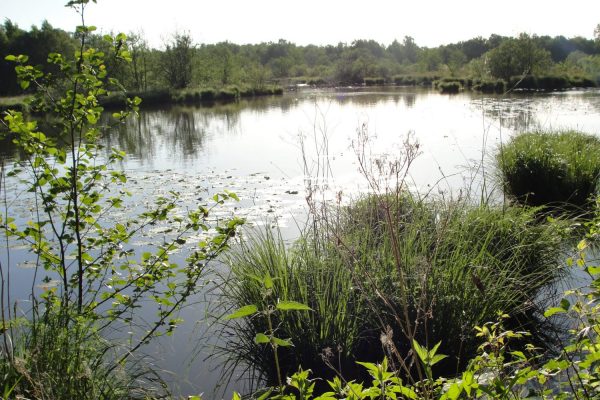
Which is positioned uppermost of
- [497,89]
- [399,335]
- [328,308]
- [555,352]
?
[497,89]

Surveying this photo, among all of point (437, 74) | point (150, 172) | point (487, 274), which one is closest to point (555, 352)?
point (487, 274)

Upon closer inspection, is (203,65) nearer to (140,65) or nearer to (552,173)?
(140,65)

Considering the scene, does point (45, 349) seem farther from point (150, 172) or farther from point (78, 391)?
point (150, 172)

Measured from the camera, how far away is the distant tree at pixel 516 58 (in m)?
39.1

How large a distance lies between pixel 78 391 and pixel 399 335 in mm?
2080

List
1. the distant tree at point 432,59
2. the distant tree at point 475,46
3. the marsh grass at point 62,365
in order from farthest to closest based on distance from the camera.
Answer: the distant tree at point 475,46, the distant tree at point 432,59, the marsh grass at point 62,365

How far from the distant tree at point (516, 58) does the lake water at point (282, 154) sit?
16.1 meters

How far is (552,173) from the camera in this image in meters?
7.26

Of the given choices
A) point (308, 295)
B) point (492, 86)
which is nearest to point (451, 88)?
point (492, 86)

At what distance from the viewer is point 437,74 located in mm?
54531

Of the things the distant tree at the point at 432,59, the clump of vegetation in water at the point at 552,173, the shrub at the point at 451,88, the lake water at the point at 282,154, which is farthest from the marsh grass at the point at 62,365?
the distant tree at the point at 432,59

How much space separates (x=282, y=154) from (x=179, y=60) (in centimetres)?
3301

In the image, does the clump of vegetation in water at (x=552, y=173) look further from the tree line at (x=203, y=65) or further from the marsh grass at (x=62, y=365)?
the tree line at (x=203, y=65)

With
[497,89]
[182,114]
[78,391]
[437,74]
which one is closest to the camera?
[78,391]
